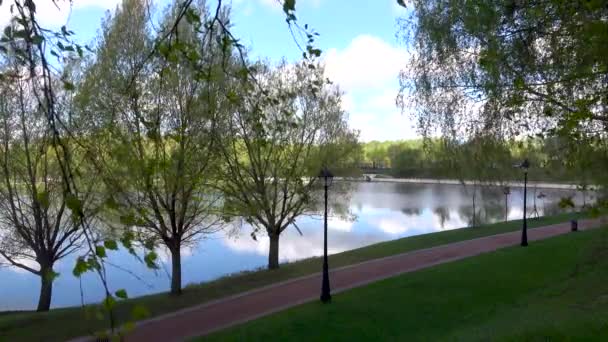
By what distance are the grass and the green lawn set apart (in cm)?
373

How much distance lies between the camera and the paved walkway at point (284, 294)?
1359 centimetres

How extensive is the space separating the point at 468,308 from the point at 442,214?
33.0 meters

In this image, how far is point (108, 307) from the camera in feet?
6.58

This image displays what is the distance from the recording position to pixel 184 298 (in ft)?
56.4

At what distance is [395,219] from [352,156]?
2074 centimetres

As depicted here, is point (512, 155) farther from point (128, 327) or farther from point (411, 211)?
point (411, 211)

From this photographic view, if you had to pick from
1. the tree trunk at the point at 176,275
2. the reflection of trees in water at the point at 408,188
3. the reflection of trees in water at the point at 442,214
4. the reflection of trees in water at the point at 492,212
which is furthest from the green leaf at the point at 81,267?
the reflection of trees in water at the point at 408,188

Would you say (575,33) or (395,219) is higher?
(575,33)

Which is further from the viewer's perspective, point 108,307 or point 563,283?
point 563,283

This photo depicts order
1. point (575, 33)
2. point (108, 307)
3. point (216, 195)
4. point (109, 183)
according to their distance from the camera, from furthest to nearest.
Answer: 1. point (216, 195)
2. point (575, 33)
3. point (109, 183)
4. point (108, 307)

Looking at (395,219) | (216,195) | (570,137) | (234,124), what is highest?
(234,124)

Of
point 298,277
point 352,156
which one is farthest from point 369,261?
point 352,156

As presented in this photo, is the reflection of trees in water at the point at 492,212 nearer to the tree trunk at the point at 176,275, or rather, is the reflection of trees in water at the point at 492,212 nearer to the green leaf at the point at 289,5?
the tree trunk at the point at 176,275

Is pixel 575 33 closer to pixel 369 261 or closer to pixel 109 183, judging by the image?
pixel 109 183
